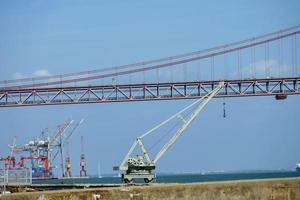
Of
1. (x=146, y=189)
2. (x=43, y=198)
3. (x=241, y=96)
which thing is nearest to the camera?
(x=43, y=198)

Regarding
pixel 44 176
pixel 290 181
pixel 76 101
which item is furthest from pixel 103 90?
pixel 44 176

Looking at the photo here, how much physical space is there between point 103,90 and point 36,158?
80.8 m

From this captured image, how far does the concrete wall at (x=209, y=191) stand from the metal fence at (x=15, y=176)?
10385mm

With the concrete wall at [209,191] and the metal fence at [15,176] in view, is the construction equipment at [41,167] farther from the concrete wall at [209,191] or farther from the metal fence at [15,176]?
the concrete wall at [209,191]

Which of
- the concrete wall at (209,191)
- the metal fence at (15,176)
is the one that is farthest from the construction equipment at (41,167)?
the concrete wall at (209,191)

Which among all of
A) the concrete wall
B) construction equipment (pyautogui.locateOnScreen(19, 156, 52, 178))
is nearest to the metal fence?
the concrete wall

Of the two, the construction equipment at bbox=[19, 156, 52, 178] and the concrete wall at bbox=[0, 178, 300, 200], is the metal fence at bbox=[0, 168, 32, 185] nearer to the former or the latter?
the concrete wall at bbox=[0, 178, 300, 200]

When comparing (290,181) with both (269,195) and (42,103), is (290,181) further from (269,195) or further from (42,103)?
(42,103)

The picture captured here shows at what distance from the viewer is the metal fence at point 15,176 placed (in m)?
23.8

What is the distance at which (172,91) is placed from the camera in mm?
70062

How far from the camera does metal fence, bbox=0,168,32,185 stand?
23.8 meters

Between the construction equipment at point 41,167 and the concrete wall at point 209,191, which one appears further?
the construction equipment at point 41,167

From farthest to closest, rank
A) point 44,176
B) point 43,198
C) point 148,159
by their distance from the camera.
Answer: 1. point 44,176
2. point 148,159
3. point 43,198

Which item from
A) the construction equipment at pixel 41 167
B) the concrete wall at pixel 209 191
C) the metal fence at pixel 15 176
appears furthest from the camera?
the construction equipment at pixel 41 167
